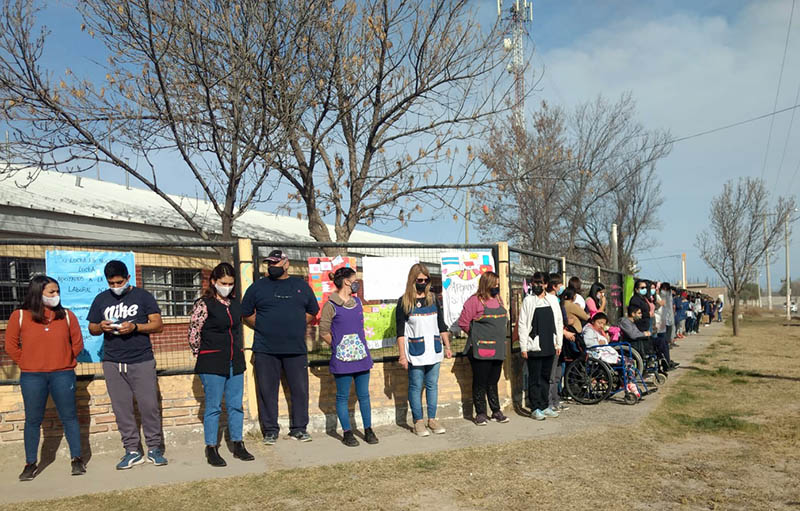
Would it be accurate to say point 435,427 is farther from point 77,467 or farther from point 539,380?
point 77,467

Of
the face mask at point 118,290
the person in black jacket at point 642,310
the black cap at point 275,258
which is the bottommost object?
the person in black jacket at point 642,310

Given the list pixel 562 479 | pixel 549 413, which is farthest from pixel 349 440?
pixel 549 413

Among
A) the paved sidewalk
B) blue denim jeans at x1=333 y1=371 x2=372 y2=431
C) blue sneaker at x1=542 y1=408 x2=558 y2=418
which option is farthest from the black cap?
blue sneaker at x1=542 y1=408 x2=558 y2=418

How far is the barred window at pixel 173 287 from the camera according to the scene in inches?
287

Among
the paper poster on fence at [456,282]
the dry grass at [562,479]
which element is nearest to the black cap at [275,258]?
the dry grass at [562,479]

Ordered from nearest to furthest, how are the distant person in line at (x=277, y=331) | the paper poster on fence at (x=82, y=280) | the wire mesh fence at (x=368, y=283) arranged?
the paper poster on fence at (x=82, y=280) < the distant person in line at (x=277, y=331) < the wire mesh fence at (x=368, y=283)

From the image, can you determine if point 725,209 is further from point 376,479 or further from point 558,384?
point 376,479

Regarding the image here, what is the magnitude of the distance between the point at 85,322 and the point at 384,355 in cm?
321

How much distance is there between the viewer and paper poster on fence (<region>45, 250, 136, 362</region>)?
657 cm

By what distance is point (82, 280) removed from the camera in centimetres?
664

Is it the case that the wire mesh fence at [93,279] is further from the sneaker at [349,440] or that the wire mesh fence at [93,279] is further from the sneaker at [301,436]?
the sneaker at [349,440]

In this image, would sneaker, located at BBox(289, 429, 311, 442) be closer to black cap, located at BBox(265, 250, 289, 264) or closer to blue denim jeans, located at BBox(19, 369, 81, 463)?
black cap, located at BBox(265, 250, 289, 264)

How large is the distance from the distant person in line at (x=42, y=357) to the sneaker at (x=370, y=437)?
2.69 metres

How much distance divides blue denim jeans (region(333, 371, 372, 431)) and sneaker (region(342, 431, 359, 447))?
0.05 m
